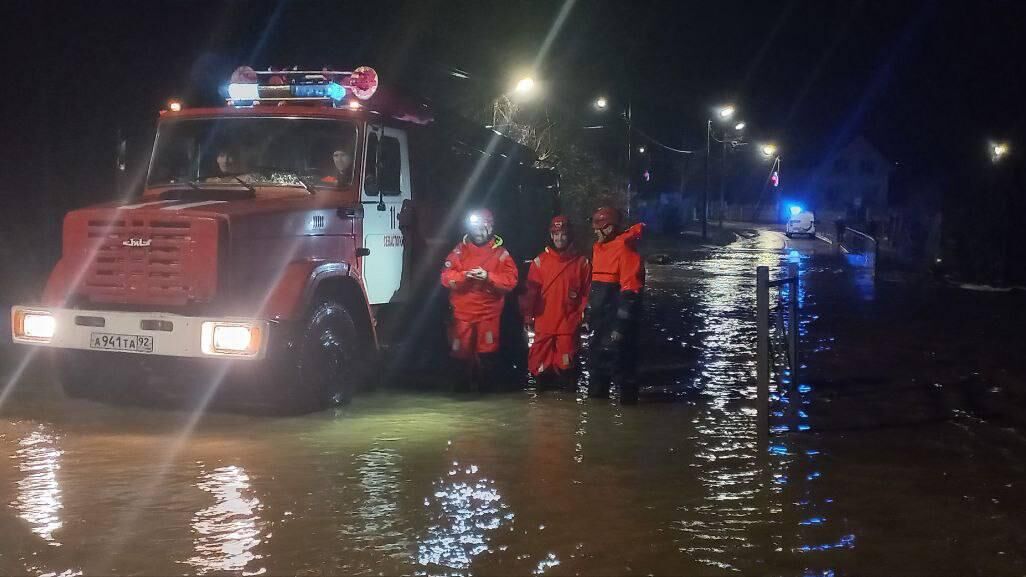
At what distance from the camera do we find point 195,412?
9.37 meters

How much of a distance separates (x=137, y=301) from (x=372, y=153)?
2.30 metres

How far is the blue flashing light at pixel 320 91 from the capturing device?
9.72 meters

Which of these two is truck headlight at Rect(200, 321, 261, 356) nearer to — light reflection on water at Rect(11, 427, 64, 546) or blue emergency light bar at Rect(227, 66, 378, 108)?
light reflection on water at Rect(11, 427, 64, 546)

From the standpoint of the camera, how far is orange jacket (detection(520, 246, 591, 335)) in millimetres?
10109

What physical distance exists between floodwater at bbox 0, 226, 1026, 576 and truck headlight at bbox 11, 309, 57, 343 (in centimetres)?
65

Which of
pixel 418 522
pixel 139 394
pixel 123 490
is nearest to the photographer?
pixel 418 522

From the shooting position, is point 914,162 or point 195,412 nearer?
point 195,412

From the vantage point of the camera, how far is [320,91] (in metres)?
9.80

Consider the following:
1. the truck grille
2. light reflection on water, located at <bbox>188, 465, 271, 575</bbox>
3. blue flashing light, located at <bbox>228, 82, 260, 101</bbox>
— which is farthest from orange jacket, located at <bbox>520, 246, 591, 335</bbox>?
light reflection on water, located at <bbox>188, 465, 271, 575</bbox>

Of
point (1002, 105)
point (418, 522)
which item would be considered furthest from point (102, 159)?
point (1002, 105)

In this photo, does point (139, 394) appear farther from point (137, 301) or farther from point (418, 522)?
point (418, 522)

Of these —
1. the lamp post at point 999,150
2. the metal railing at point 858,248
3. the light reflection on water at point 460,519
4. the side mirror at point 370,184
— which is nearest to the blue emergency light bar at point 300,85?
the side mirror at point 370,184

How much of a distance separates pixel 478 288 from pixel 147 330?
9.68 feet

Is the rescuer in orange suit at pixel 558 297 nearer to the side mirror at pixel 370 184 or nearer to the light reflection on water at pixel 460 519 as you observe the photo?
the side mirror at pixel 370 184
